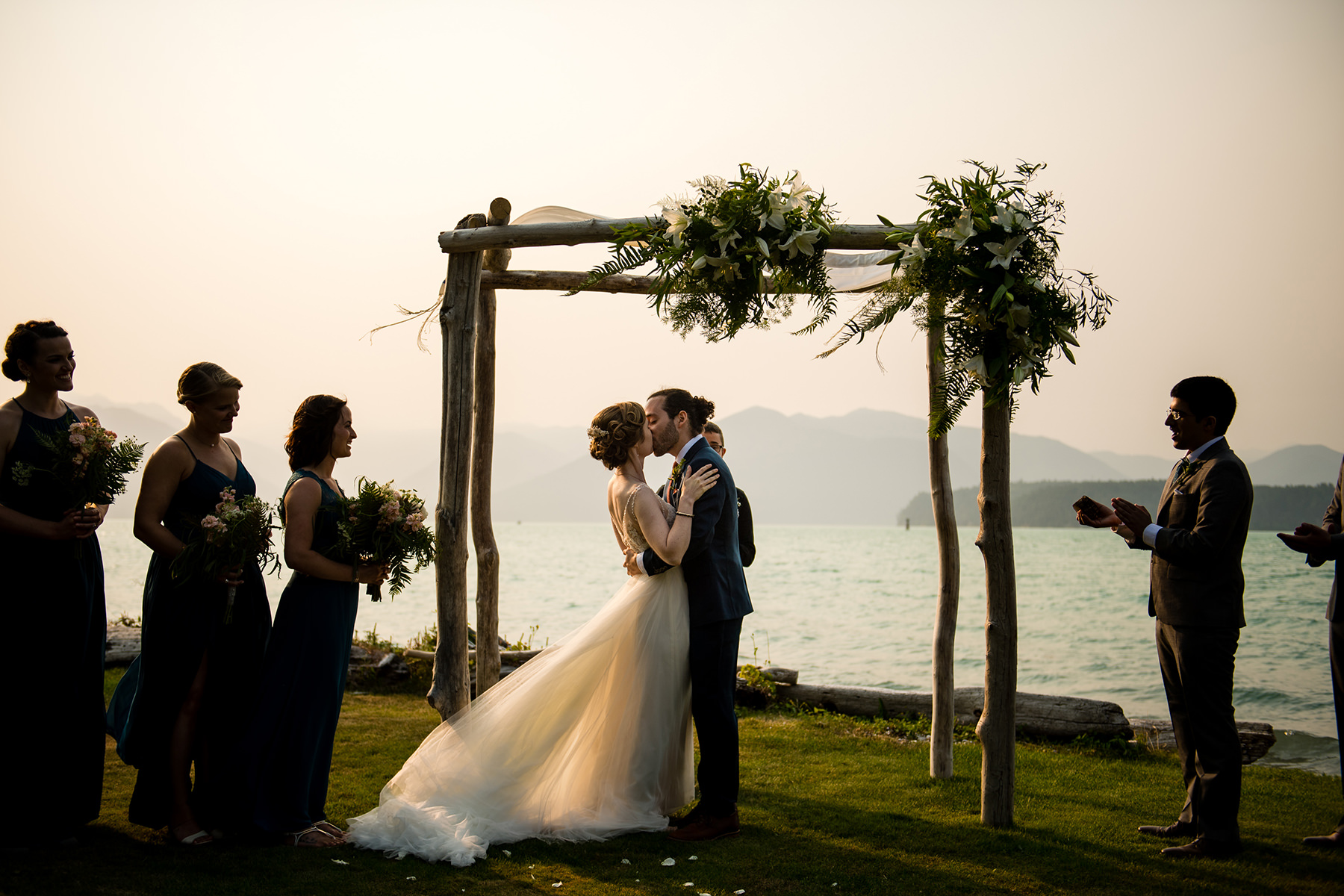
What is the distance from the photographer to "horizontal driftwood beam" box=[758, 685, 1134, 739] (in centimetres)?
708

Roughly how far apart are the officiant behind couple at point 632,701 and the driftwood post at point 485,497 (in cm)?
181

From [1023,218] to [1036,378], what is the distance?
80 cm

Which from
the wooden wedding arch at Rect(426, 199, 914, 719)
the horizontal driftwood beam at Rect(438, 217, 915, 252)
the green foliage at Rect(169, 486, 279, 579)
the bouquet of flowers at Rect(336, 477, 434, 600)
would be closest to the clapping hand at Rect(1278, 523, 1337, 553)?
the horizontal driftwood beam at Rect(438, 217, 915, 252)

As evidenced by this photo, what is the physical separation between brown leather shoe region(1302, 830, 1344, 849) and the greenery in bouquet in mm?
6235

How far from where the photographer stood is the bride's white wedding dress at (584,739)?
4637mm

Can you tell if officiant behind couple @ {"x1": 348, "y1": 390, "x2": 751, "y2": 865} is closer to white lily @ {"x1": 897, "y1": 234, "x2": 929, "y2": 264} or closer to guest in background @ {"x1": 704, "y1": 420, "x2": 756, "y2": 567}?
guest in background @ {"x1": 704, "y1": 420, "x2": 756, "y2": 567}

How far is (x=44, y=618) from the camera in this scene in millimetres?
4234

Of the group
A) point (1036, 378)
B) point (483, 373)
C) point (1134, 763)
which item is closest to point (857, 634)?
point (1134, 763)

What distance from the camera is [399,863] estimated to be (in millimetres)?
4145

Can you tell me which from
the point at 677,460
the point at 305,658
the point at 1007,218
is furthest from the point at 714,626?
the point at 1007,218

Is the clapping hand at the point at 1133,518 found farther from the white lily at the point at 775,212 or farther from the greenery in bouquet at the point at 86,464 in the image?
the greenery in bouquet at the point at 86,464

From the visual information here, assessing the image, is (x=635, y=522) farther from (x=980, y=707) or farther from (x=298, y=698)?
(x=980, y=707)

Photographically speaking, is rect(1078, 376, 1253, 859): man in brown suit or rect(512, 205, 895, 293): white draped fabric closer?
rect(1078, 376, 1253, 859): man in brown suit

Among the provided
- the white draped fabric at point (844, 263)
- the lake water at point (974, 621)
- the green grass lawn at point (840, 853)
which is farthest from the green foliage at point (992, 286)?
the lake water at point (974, 621)
